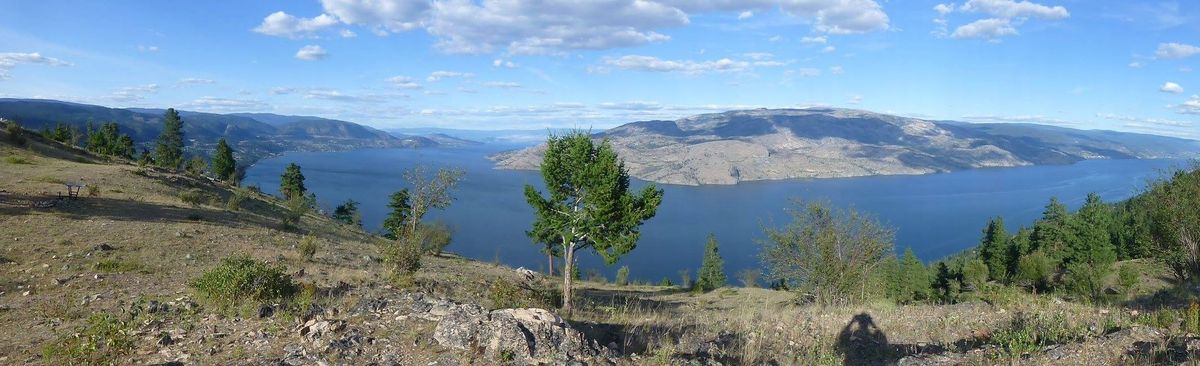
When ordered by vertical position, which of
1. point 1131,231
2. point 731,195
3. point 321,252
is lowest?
point 731,195

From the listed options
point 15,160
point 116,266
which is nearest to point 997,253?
point 116,266

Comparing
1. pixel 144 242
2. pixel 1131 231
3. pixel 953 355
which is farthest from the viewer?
pixel 1131 231

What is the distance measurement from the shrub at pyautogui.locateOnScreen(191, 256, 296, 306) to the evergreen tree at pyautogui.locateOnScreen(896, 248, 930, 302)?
4965 cm

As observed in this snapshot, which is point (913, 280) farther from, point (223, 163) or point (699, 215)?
point (699, 215)

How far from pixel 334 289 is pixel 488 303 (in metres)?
2.88

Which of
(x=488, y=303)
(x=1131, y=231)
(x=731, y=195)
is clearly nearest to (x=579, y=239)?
(x=488, y=303)

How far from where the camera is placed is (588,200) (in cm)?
1698

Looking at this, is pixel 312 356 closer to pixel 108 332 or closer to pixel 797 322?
pixel 108 332

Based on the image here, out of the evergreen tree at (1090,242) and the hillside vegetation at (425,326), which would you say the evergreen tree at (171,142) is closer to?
the hillside vegetation at (425,326)

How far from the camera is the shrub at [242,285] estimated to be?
27.6 ft

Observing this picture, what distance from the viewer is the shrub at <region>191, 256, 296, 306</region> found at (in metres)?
8.42

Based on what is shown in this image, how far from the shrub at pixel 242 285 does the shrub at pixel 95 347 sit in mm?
1635

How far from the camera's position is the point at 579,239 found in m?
17.8

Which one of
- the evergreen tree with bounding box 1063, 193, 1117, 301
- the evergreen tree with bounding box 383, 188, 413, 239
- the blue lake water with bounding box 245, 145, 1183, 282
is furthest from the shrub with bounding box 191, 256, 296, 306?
the evergreen tree with bounding box 1063, 193, 1117, 301
